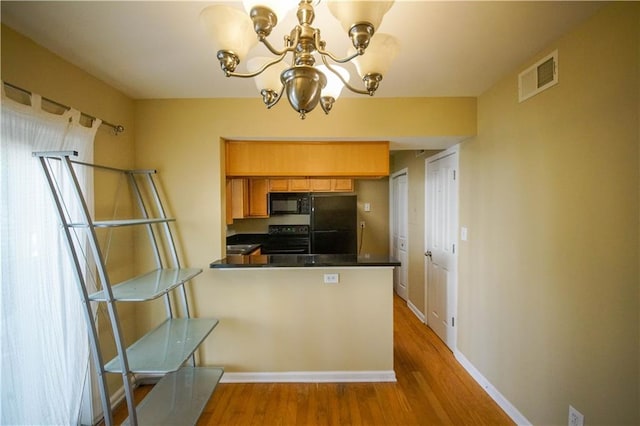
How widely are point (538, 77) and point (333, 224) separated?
2.80 metres

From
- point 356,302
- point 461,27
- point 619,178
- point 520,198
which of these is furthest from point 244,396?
point 461,27

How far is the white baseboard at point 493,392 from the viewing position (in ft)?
5.89

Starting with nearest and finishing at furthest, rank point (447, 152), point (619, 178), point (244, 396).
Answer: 1. point (619, 178)
2. point (244, 396)
3. point (447, 152)

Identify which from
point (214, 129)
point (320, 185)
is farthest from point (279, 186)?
point (214, 129)

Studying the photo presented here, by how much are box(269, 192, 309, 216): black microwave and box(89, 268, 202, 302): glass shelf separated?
6.52 feet

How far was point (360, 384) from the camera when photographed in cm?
223

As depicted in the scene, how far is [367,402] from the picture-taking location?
6.64 ft

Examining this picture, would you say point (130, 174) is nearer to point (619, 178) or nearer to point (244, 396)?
point (244, 396)

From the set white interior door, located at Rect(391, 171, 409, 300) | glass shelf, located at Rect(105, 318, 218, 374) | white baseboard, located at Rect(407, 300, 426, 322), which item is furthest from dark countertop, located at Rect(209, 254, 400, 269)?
white interior door, located at Rect(391, 171, 409, 300)

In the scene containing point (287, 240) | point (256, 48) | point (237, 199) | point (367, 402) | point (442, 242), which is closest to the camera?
point (256, 48)

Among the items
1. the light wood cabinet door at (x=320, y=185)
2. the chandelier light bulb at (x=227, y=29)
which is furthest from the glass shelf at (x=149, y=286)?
the light wood cabinet door at (x=320, y=185)

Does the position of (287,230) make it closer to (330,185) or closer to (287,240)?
(287,240)

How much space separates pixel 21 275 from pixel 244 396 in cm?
163

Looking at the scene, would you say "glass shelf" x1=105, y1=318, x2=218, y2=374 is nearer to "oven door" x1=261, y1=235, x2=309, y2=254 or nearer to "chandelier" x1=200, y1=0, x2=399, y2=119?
"chandelier" x1=200, y1=0, x2=399, y2=119
